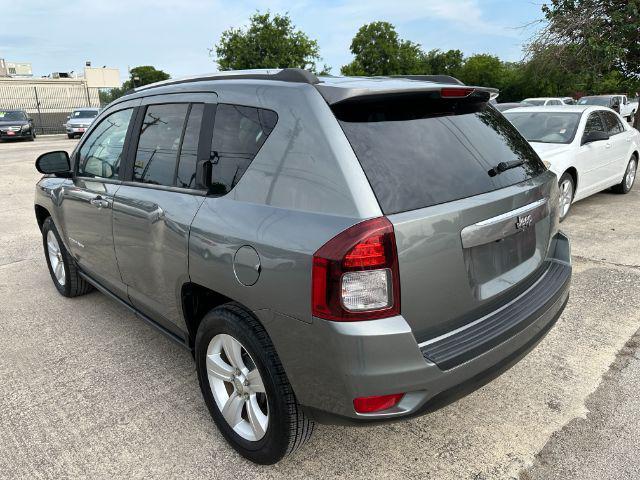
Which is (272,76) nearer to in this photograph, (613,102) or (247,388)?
(247,388)

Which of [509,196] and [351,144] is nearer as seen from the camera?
[351,144]

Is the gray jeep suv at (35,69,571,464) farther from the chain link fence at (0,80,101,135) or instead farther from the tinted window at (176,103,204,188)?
the chain link fence at (0,80,101,135)

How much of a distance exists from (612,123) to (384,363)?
8176 millimetres

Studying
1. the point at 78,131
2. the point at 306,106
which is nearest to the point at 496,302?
the point at 306,106

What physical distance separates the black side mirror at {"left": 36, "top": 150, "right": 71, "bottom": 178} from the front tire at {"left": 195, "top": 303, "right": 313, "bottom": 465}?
7.65ft

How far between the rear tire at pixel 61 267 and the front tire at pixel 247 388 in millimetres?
2351

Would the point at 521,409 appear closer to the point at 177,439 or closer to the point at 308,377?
the point at 308,377

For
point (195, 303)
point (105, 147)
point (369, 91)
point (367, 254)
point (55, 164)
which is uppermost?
point (369, 91)

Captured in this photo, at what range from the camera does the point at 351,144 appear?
6.72 ft

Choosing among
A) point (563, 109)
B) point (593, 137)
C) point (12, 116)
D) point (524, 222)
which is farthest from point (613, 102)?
point (12, 116)

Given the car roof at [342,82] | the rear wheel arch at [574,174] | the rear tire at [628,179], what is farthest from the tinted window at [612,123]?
the car roof at [342,82]

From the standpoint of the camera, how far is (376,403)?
6.44ft

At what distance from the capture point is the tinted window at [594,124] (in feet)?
23.9

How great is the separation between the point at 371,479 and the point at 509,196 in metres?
1.45
